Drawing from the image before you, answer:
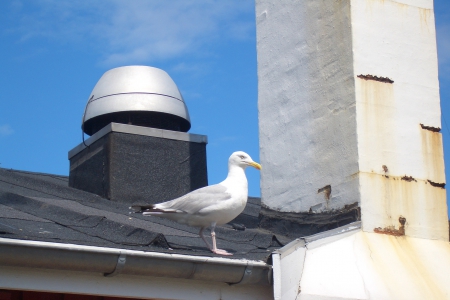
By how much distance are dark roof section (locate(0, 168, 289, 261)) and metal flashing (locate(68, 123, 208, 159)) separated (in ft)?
2.36

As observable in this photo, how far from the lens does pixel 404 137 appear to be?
5.70 meters

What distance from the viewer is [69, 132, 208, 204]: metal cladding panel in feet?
24.0

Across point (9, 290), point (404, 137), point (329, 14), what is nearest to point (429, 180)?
point (404, 137)

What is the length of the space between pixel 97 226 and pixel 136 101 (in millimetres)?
2828

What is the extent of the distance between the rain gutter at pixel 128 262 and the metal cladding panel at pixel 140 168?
8.94 feet

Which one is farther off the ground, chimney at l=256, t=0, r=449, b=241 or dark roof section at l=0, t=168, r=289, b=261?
chimney at l=256, t=0, r=449, b=241

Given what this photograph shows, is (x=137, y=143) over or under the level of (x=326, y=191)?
over

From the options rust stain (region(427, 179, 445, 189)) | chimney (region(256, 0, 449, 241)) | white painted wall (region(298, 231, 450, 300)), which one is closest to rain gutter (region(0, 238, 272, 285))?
white painted wall (region(298, 231, 450, 300))

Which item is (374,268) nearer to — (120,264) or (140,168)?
(120,264)

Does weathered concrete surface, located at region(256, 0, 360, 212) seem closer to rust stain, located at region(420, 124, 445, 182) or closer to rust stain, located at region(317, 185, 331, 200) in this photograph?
rust stain, located at region(317, 185, 331, 200)

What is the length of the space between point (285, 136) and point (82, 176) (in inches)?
99.0

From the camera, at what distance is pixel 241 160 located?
5852 millimetres

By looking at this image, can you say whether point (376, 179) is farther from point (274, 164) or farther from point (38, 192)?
point (38, 192)

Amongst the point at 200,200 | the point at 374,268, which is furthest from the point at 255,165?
the point at 374,268
